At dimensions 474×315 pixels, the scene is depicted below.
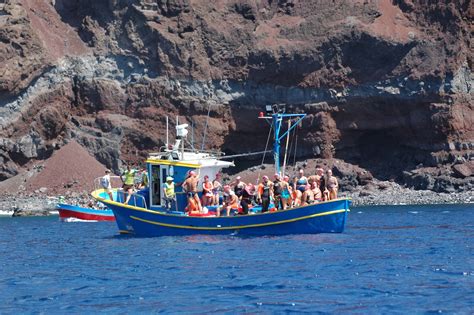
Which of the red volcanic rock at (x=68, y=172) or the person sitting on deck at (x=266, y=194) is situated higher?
the red volcanic rock at (x=68, y=172)

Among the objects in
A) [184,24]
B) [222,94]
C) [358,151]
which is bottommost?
[358,151]

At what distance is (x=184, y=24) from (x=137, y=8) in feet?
14.5

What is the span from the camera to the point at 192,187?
112 feet

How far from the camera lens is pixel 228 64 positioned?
275 feet

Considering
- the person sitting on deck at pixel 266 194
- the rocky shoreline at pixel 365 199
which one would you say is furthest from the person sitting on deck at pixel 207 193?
the rocky shoreline at pixel 365 199

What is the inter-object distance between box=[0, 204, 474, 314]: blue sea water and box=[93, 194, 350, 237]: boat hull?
0.43 metres

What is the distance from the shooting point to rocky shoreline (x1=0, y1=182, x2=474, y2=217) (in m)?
66.8

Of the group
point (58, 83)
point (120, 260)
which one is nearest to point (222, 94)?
point (58, 83)

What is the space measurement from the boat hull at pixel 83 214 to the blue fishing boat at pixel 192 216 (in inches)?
619

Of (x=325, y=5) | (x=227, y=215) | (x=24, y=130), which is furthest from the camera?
(x=325, y=5)

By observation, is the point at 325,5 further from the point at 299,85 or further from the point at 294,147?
the point at 294,147

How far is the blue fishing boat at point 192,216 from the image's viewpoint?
32.3m

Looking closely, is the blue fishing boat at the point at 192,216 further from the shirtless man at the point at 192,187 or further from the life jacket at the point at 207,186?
the life jacket at the point at 207,186

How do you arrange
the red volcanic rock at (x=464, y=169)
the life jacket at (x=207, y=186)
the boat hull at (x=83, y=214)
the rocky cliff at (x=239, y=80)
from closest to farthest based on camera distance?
the life jacket at (x=207, y=186), the boat hull at (x=83, y=214), the red volcanic rock at (x=464, y=169), the rocky cliff at (x=239, y=80)
